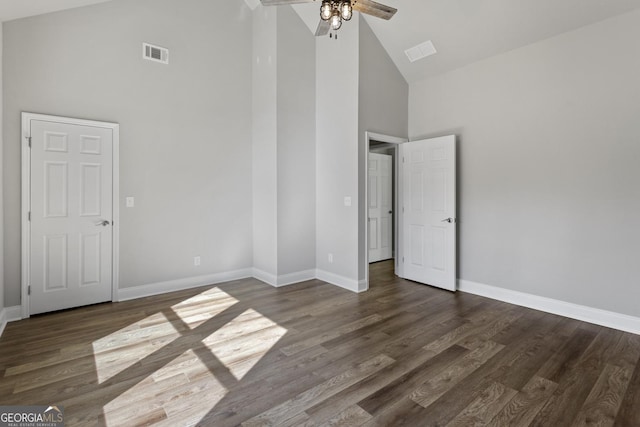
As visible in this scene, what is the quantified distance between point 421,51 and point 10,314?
19.3ft

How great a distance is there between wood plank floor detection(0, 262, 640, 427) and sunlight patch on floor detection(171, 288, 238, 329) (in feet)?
0.11

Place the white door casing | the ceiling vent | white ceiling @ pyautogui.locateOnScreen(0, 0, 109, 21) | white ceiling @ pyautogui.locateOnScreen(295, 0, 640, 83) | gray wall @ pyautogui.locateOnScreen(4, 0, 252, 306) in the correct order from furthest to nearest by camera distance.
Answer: the white door casing
the ceiling vent
gray wall @ pyautogui.locateOnScreen(4, 0, 252, 306)
white ceiling @ pyautogui.locateOnScreen(295, 0, 640, 83)
white ceiling @ pyautogui.locateOnScreen(0, 0, 109, 21)

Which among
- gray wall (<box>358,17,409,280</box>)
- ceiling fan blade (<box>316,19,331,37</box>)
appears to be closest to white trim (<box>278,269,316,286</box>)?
gray wall (<box>358,17,409,280</box>)

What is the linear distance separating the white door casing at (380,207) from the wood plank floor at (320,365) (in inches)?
101

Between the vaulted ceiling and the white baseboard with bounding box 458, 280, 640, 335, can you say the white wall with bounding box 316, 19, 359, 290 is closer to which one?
the vaulted ceiling

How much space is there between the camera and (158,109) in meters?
4.34

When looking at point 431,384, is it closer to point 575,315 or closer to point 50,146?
point 575,315

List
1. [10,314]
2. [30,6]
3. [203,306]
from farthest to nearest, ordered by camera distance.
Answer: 1. [203,306]
2. [10,314]
3. [30,6]

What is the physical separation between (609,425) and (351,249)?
3.04 meters

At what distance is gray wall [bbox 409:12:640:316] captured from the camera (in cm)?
325

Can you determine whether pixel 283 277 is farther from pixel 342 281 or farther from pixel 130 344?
pixel 130 344

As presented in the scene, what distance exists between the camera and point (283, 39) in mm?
4762

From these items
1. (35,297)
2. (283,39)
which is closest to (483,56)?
(283,39)

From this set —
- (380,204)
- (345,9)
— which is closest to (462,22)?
(345,9)
